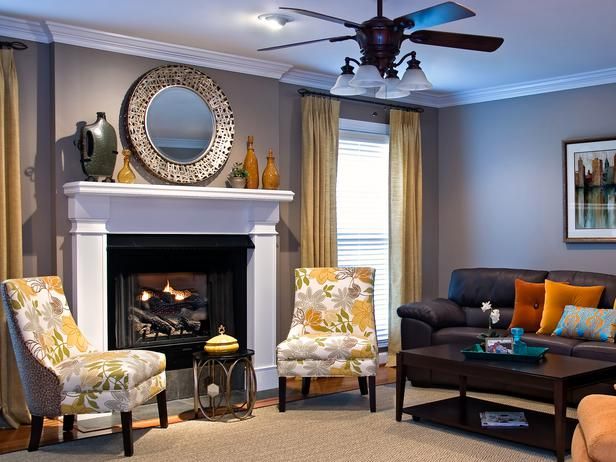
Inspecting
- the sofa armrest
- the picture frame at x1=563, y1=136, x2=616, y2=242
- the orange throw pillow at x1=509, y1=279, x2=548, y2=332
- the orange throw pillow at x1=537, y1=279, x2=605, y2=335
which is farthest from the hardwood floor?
the picture frame at x1=563, y1=136, x2=616, y2=242

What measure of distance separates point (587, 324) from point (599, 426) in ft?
9.43

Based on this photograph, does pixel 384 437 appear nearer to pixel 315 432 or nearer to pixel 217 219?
pixel 315 432

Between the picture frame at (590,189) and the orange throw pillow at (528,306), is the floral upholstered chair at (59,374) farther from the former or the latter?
the picture frame at (590,189)

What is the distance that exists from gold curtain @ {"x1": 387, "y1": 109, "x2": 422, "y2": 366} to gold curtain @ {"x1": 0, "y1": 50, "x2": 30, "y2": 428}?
136 inches

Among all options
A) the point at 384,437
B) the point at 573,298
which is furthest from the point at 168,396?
the point at 573,298

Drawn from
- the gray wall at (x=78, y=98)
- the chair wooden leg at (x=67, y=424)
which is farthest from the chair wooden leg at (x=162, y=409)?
the gray wall at (x=78, y=98)

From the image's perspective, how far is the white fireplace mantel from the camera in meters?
4.98

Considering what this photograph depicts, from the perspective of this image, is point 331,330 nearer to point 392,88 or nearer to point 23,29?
point 392,88

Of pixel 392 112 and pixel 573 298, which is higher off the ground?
pixel 392 112

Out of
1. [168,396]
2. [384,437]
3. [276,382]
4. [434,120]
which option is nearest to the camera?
[384,437]

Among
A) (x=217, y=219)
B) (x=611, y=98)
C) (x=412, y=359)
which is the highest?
(x=611, y=98)

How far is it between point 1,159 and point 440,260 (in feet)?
14.6

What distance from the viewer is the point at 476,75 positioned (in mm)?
6488

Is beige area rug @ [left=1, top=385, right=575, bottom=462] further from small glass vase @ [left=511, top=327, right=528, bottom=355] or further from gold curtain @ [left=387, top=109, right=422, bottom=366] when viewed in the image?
gold curtain @ [left=387, top=109, right=422, bottom=366]
